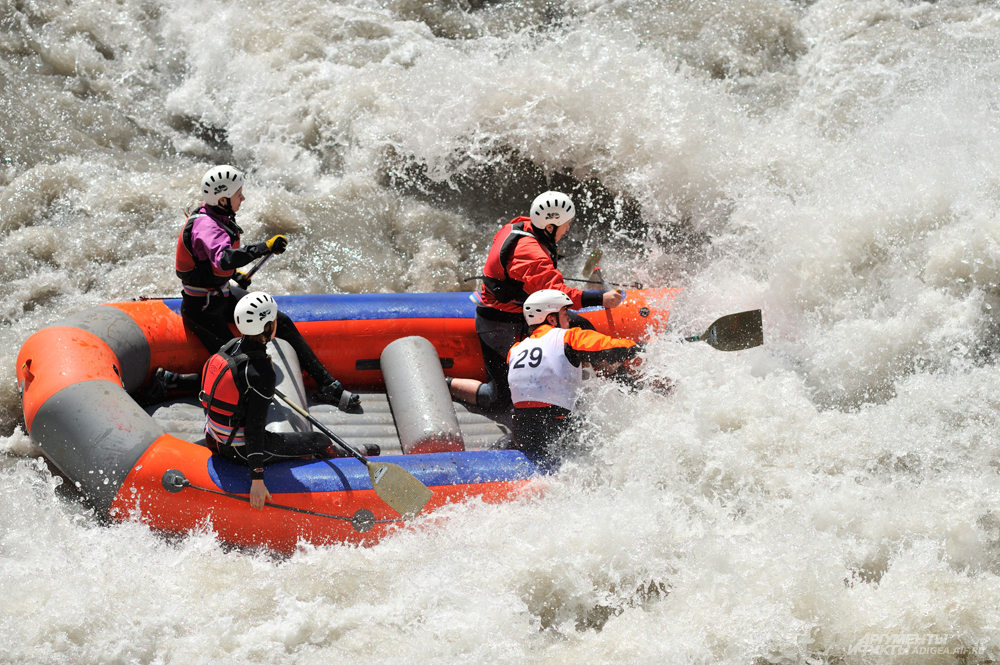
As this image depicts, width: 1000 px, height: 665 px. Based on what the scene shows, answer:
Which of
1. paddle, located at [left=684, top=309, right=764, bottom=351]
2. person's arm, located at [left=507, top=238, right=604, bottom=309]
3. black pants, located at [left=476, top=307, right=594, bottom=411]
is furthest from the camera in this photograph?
black pants, located at [left=476, top=307, right=594, bottom=411]

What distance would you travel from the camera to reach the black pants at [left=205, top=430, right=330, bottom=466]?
4105 mm

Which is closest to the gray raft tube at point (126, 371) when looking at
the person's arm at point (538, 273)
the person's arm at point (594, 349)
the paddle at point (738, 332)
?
the person's arm at point (538, 273)

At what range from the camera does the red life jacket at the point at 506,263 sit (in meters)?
4.89

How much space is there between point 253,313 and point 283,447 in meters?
0.75

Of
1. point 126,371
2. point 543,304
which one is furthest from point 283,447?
point 543,304

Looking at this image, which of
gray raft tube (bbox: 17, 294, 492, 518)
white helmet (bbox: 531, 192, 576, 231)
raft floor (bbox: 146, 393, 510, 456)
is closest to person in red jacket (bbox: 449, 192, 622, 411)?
white helmet (bbox: 531, 192, 576, 231)

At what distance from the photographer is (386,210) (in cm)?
763

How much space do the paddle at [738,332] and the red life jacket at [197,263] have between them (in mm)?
2652

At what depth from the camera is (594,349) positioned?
4.18m

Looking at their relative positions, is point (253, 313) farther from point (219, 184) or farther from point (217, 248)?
point (219, 184)

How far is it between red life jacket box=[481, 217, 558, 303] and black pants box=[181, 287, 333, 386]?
1.09 meters

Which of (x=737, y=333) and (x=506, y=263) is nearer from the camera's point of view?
(x=737, y=333)

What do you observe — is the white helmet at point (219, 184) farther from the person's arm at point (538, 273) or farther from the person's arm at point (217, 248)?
the person's arm at point (538, 273)

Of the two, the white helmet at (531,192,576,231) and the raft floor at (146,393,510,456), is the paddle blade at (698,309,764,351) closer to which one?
the white helmet at (531,192,576,231)
